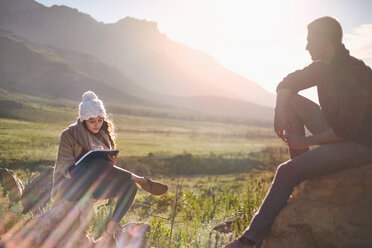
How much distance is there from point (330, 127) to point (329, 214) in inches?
31.1

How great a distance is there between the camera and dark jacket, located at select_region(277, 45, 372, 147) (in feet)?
8.69

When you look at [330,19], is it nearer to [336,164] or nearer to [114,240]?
[336,164]

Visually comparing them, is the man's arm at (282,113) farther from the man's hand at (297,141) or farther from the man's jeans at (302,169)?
the man's jeans at (302,169)

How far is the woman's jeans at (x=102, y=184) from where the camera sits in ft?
12.5

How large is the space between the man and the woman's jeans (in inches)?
63.7

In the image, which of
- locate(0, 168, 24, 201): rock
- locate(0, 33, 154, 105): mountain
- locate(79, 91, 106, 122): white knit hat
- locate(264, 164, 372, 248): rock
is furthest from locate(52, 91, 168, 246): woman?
locate(0, 33, 154, 105): mountain

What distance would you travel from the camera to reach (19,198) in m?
6.24

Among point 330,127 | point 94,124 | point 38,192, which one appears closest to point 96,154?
point 94,124

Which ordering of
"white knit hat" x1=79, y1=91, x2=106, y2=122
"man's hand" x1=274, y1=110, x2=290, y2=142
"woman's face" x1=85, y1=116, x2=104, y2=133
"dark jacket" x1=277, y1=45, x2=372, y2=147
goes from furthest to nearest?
"woman's face" x1=85, y1=116, x2=104, y2=133 < "white knit hat" x1=79, y1=91, x2=106, y2=122 < "man's hand" x1=274, y1=110, x2=290, y2=142 < "dark jacket" x1=277, y1=45, x2=372, y2=147

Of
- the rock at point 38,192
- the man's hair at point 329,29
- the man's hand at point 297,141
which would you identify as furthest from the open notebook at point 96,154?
the man's hair at point 329,29

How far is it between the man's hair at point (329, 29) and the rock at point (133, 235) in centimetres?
321

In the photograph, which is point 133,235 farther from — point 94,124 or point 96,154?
point 94,124

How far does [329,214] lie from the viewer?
283cm

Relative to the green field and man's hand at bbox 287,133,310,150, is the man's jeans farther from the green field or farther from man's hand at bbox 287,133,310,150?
the green field
